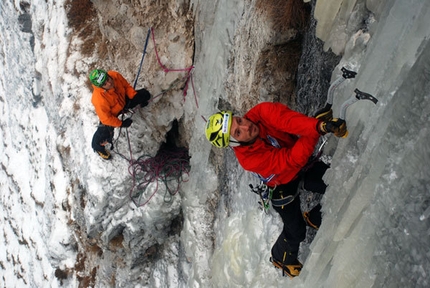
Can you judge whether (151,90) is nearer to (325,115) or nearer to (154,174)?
(154,174)

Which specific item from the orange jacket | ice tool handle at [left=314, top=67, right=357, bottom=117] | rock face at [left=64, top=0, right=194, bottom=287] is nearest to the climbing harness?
ice tool handle at [left=314, top=67, right=357, bottom=117]

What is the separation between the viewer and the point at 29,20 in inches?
408

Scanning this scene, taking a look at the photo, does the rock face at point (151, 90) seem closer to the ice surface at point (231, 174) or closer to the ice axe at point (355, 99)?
the ice surface at point (231, 174)

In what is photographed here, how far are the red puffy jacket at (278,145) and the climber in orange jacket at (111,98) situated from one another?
3.09 m

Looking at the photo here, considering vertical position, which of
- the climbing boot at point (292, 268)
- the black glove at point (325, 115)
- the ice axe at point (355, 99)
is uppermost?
the ice axe at point (355, 99)

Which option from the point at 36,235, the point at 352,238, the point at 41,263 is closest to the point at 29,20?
the point at 36,235

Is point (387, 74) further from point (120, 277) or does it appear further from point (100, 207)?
point (120, 277)

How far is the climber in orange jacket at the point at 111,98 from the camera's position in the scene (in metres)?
5.94

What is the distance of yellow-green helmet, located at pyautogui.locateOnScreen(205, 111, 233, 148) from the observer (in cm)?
369

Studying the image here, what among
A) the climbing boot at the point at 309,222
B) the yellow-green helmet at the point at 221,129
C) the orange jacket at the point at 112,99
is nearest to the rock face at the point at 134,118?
the orange jacket at the point at 112,99

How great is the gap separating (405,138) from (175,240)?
22.6ft

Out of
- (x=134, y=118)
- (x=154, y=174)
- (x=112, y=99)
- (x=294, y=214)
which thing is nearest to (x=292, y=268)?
(x=294, y=214)

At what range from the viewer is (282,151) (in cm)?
358

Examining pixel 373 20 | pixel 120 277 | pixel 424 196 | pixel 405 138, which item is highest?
pixel 373 20
